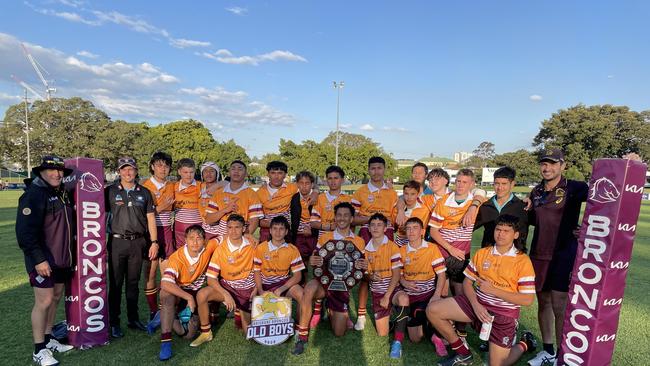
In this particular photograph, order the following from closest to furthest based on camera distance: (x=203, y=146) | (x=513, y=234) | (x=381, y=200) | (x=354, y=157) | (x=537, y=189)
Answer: (x=513, y=234), (x=537, y=189), (x=381, y=200), (x=203, y=146), (x=354, y=157)

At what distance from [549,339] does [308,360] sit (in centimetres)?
263

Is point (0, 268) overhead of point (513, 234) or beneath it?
beneath

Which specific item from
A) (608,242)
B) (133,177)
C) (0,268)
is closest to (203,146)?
(0,268)

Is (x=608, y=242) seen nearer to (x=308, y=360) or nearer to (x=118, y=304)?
(x=308, y=360)

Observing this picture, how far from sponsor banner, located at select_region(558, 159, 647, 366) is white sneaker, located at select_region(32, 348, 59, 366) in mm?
4868

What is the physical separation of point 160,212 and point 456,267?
3.92 metres

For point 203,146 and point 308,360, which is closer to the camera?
point 308,360

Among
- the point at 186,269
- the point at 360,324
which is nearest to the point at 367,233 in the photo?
the point at 360,324

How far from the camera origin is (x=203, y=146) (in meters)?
45.2

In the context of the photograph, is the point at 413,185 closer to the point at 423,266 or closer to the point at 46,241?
the point at 423,266

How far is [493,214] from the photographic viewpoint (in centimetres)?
413

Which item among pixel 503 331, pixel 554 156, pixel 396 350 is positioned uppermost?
pixel 554 156

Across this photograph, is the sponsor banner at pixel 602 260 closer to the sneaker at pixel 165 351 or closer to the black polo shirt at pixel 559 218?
the black polo shirt at pixel 559 218

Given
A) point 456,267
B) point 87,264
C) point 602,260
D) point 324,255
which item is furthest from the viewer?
point 456,267
